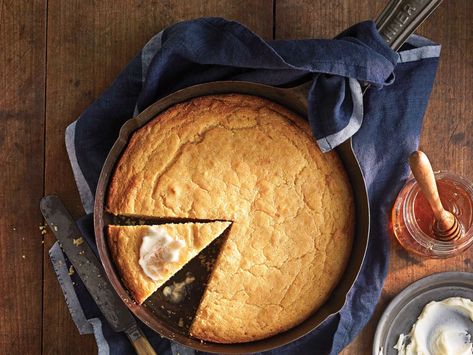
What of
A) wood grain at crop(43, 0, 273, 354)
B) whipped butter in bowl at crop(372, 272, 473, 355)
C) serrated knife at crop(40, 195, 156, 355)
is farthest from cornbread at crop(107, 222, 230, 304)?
whipped butter in bowl at crop(372, 272, 473, 355)

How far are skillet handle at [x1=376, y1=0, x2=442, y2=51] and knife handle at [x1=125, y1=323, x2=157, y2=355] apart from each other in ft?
4.22

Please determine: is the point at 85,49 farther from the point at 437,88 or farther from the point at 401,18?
the point at 437,88

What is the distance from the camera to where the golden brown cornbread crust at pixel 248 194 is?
7.36ft

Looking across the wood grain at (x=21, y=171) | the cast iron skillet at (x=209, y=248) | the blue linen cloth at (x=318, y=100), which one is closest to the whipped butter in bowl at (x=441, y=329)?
the blue linen cloth at (x=318, y=100)

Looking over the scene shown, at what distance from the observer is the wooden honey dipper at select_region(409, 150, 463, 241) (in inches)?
83.9

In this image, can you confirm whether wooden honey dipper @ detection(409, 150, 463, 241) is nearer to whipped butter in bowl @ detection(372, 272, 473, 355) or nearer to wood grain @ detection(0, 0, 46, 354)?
whipped butter in bowl @ detection(372, 272, 473, 355)

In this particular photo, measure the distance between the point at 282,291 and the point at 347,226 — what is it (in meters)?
0.30

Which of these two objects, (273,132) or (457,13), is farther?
(457,13)

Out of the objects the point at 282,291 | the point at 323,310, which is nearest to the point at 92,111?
the point at 282,291

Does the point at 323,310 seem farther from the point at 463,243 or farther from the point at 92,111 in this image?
the point at 92,111

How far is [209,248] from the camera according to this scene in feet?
7.61

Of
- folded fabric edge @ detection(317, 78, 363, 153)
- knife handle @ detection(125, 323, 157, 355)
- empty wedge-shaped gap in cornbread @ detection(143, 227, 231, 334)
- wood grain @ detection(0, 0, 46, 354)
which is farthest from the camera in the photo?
wood grain @ detection(0, 0, 46, 354)

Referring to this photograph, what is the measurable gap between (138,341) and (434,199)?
1113 mm

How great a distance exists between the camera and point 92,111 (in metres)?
2.39
